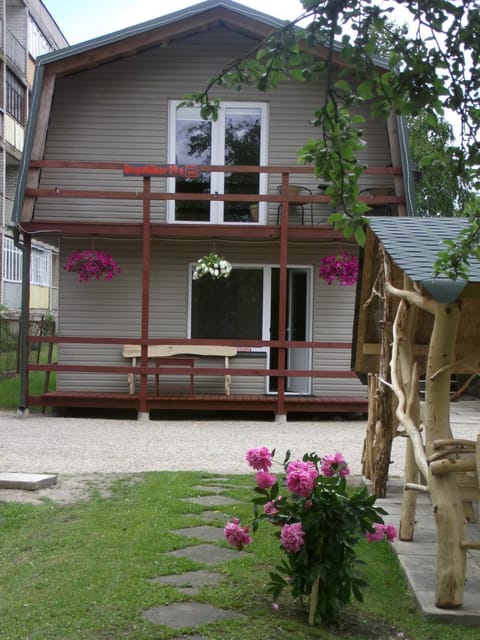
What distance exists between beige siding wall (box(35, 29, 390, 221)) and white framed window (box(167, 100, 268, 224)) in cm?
18

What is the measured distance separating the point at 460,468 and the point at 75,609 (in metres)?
2.17

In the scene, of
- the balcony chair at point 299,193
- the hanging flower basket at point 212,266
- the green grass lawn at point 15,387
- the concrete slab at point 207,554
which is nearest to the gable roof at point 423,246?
the concrete slab at point 207,554

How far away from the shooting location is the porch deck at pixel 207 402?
13.6 m

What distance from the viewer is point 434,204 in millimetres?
24922

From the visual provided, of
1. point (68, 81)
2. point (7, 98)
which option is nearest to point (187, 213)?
point (68, 81)

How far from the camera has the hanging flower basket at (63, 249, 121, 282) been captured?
13797mm

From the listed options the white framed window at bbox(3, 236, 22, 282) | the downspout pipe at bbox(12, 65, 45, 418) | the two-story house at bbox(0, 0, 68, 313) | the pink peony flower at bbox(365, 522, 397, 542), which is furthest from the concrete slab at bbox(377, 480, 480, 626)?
the white framed window at bbox(3, 236, 22, 282)

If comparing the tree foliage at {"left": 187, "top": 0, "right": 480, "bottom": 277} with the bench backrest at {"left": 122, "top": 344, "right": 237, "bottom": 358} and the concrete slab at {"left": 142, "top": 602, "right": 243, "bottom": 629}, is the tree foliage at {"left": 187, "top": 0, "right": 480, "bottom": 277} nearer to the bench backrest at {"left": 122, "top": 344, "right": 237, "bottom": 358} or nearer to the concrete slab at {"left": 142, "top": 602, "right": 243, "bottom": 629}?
the concrete slab at {"left": 142, "top": 602, "right": 243, "bottom": 629}

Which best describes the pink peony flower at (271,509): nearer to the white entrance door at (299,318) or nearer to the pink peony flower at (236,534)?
the pink peony flower at (236,534)

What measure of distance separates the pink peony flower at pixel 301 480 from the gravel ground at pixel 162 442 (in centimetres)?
499

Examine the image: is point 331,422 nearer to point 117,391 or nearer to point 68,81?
point 117,391

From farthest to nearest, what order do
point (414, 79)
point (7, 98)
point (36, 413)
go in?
point (7, 98) < point (36, 413) < point (414, 79)

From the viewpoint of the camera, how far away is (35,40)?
3409 cm

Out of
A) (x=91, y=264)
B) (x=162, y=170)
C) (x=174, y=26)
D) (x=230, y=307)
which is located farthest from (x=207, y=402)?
(x=174, y=26)
